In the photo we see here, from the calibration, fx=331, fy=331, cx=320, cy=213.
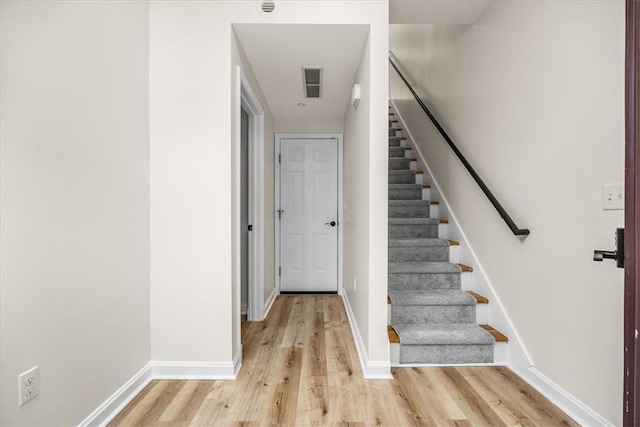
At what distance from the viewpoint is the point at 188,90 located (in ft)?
6.79

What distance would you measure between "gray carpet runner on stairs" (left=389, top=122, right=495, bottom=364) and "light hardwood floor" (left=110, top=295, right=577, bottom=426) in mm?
118

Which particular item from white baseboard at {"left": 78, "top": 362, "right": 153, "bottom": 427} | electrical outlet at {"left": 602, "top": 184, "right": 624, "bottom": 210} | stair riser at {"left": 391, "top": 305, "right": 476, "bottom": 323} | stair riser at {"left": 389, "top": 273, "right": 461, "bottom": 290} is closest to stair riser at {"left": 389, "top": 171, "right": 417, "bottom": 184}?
stair riser at {"left": 389, "top": 273, "right": 461, "bottom": 290}

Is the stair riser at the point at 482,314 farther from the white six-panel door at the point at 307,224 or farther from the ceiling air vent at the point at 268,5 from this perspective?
the ceiling air vent at the point at 268,5

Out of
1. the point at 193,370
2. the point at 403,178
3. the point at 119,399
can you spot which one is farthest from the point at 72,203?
the point at 403,178

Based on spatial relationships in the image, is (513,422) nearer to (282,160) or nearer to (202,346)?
(202,346)

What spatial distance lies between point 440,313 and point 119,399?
6.94ft

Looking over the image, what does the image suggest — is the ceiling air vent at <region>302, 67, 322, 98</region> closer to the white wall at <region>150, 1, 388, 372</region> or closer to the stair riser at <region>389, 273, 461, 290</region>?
the white wall at <region>150, 1, 388, 372</region>

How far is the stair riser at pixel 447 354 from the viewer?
7.34ft

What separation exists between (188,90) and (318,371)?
1972mm

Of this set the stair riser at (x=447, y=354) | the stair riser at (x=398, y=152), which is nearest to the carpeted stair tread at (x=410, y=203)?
the stair riser at (x=398, y=152)

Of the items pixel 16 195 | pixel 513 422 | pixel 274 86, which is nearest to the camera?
pixel 16 195

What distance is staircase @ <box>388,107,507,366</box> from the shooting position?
2240 mm

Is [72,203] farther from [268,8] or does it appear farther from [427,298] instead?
[427,298]

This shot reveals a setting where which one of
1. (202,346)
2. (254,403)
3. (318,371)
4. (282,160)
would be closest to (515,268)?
(318,371)
